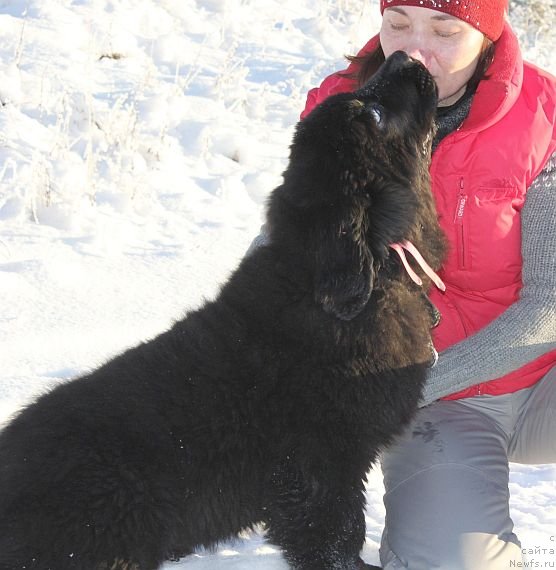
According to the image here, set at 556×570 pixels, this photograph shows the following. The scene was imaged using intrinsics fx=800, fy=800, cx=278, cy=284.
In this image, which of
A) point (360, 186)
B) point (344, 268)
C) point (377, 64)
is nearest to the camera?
point (344, 268)

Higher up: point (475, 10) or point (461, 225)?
point (475, 10)

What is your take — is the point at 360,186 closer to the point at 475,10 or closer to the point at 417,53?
the point at 417,53

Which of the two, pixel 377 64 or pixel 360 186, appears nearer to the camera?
pixel 360 186

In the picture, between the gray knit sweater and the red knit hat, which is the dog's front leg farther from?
the red knit hat

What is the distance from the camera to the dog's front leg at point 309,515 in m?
2.26

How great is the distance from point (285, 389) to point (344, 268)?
388mm

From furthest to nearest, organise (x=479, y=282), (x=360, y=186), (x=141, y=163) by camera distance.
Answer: (x=141, y=163), (x=479, y=282), (x=360, y=186)

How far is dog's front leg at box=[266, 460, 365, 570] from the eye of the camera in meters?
2.26

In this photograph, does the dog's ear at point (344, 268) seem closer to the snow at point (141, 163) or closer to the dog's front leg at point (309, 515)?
the dog's front leg at point (309, 515)

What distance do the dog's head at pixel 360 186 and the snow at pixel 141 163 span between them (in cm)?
101

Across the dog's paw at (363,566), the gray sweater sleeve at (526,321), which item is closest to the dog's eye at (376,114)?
the gray sweater sleeve at (526,321)

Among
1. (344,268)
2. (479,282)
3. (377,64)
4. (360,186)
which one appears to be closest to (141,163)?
(377,64)

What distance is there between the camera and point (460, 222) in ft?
8.73

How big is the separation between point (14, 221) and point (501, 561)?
3.22 m
